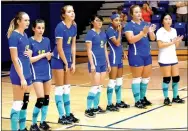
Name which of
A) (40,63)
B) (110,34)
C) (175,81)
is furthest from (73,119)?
(175,81)

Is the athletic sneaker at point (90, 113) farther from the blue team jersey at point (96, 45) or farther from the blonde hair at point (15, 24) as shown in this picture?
the blonde hair at point (15, 24)

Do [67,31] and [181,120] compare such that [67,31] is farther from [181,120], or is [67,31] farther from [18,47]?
[181,120]

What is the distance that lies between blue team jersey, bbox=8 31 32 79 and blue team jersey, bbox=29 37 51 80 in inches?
13.8

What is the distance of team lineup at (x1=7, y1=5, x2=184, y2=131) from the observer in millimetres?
6262

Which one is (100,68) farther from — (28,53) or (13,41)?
(13,41)

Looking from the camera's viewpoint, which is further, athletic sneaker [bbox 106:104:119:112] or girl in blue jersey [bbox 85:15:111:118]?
athletic sneaker [bbox 106:104:119:112]

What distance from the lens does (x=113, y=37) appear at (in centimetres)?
802

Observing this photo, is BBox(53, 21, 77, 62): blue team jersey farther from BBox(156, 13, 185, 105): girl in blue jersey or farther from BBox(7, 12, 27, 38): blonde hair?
BBox(156, 13, 185, 105): girl in blue jersey

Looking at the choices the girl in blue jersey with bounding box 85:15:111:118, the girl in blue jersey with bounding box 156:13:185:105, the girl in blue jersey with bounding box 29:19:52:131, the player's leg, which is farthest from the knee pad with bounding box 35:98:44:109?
the player's leg

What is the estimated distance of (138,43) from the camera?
26.9ft

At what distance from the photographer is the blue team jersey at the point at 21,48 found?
6117mm

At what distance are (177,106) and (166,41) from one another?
1.14 m

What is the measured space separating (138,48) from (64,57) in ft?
5.46

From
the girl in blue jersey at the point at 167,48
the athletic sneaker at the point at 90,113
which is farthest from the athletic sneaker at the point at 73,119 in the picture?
the girl in blue jersey at the point at 167,48
